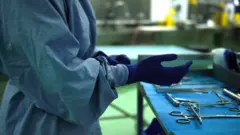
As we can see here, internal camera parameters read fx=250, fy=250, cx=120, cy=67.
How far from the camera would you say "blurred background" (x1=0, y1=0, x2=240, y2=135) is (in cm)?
325

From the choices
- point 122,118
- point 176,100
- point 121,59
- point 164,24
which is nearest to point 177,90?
point 176,100

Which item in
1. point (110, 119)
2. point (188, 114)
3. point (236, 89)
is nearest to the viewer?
point (188, 114)

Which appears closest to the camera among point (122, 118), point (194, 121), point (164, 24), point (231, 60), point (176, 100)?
point (194, 121)

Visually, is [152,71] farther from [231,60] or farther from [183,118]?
[231,60]

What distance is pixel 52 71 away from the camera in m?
0.65

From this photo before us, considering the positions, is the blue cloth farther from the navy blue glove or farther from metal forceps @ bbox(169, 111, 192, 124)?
the navy blue glove

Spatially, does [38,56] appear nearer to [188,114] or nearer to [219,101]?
[188,114]

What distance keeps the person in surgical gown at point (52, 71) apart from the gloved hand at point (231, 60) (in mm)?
548

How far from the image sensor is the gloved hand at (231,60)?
4.05 feet

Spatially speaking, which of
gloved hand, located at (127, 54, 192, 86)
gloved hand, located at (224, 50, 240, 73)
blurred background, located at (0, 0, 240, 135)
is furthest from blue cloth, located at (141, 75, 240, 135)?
blurred background, located at (0, 0, 240, 135)

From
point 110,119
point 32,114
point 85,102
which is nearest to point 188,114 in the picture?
point 85,102

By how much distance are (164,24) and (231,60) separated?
9.18ft

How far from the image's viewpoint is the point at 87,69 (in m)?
0.70

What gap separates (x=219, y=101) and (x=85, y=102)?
1.91 feet
